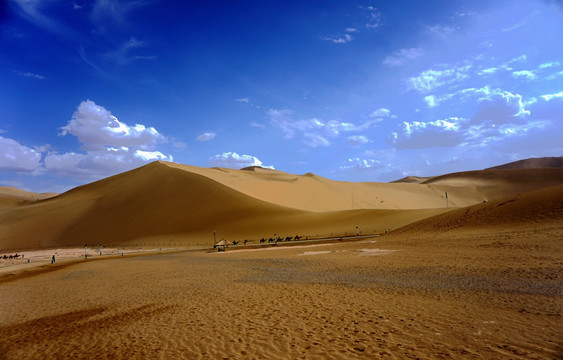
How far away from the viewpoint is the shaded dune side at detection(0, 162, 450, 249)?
42750 millimetres

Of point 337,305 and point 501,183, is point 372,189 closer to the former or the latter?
point 501,183

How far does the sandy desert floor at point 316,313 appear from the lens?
5.68 m

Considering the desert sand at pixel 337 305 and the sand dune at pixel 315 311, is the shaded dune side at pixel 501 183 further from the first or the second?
the sand dune at pixel 315 311

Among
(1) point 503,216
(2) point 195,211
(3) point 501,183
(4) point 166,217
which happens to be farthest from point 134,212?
(3) point 501,183

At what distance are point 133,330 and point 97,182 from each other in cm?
7907

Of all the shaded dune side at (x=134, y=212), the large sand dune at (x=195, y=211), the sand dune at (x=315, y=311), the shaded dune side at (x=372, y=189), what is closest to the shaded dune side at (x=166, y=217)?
the shaded dune side at (x=134, y=212)

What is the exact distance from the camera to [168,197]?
2304 inches

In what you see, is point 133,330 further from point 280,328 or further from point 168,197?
point 168,197

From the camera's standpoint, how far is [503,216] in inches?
923

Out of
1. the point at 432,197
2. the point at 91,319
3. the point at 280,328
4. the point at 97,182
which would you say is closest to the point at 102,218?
the point at 97,182

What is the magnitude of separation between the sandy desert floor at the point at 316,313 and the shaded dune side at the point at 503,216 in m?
7.72

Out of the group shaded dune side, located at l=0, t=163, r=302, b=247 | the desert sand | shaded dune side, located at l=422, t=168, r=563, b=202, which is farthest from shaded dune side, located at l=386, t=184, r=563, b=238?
shaded dune side, located at l=422, t=168, r=563, b=202

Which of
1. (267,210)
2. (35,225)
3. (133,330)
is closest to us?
(133,330)

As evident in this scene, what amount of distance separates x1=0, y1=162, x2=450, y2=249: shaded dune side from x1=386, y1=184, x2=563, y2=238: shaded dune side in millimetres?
10103
